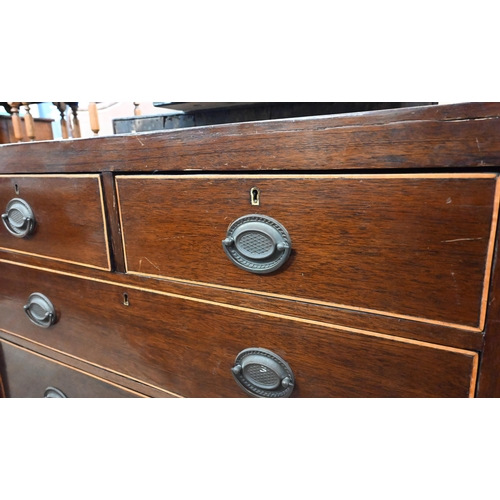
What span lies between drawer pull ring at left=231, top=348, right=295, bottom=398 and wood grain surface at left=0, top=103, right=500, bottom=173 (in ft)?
0.87

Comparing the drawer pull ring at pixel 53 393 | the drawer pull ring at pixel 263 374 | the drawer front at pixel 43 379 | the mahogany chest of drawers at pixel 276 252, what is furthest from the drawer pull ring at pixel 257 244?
the drawer pull ring at pixel 53 393

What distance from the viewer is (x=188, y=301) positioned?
0.55 meters

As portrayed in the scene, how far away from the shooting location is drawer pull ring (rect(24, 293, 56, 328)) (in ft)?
2.33

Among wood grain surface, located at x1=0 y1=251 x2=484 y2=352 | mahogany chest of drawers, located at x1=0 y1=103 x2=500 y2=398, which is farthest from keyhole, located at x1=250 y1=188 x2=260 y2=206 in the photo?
wood grain surface, located at x1=0 y1=251 x2=484 y2=352

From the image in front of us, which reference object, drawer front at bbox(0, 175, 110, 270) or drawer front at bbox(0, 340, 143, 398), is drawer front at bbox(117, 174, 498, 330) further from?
drawer front at bbox(0, 340, 143, 398)

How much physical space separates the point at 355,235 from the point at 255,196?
0.13 metres

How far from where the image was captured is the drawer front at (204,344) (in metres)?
0.41

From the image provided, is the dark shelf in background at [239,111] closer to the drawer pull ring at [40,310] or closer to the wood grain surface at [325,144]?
the wood grain surface at [325,144]

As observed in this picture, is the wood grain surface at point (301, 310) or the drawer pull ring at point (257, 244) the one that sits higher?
the drawer pull ring at point (257, 244)

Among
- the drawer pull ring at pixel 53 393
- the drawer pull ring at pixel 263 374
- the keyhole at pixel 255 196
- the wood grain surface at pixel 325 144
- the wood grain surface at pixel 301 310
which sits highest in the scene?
the wood grain surface at pixel 325 144

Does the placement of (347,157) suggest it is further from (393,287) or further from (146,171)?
(146,171)

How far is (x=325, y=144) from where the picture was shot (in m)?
0.39

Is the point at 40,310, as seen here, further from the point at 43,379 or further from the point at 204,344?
the point at 204,344

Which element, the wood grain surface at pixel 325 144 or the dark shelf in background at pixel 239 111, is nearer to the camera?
the wood grain surface at pixel 325 144
